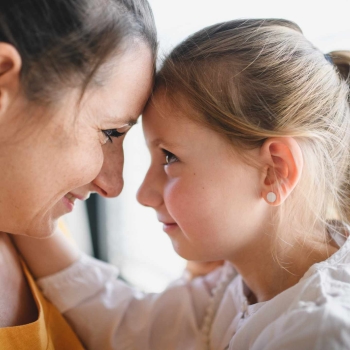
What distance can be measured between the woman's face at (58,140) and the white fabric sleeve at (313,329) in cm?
45

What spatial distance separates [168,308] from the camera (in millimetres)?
1171

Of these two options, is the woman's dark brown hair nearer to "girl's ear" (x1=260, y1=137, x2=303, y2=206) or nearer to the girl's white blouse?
"girl's ear" (x1=260, y1=137, x2=303, y2=206)

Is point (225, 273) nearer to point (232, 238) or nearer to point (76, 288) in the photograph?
point (232, 238)

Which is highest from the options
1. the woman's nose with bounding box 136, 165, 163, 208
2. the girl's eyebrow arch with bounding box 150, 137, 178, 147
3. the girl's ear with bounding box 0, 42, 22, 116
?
the girl's ear with bounding box 0, 42, 22, 116

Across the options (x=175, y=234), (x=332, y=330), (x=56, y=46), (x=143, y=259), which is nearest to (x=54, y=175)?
(x=56, y=46)

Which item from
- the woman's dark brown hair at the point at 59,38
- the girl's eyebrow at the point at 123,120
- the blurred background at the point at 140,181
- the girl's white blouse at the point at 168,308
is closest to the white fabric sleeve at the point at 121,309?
the girl's white blouse at the point at 168,308

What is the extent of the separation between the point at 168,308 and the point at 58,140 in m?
0.55

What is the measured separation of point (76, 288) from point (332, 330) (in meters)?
0.60

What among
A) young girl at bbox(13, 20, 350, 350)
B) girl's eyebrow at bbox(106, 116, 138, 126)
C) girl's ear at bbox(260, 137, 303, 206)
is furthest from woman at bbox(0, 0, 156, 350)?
girl's ear at bbox(260, 137, 303, 206)

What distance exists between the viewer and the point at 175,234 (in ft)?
3.54

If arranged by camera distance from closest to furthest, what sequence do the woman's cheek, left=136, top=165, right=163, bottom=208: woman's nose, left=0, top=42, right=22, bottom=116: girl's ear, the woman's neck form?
1. left=0, top=42, right=22, bottom=116: girl's ear
2. the woman's cheek
3. the woman's neck
4. left=136, top=165, right=163, bottom=208: woman's nose

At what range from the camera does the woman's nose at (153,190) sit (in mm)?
1074

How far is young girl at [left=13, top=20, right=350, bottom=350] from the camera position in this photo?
951 mm

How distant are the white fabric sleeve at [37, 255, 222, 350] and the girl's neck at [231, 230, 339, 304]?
0.51 feet
